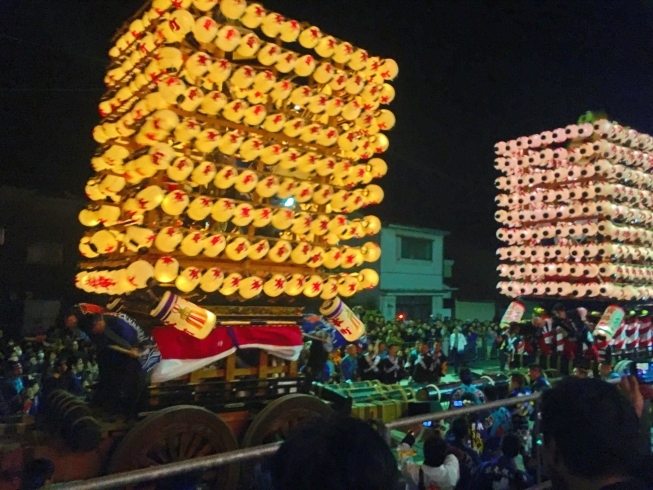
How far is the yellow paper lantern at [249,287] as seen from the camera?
527cm

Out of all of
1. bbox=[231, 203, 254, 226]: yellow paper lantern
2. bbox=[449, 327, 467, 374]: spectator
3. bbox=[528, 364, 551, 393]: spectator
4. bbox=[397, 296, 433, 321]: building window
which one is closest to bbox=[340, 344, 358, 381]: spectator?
bbox=[528, 364, 551, 393]: spectator

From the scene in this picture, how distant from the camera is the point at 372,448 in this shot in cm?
149

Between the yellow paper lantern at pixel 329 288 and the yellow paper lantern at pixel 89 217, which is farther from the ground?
the yellow paper lantern at pixel 89 217

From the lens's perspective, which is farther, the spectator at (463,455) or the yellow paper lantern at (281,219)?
the yellow paper lantern at (281,219)

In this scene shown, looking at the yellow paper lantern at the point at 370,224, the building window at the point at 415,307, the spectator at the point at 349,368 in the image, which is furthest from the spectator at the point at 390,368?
the building window at the point at 415,307

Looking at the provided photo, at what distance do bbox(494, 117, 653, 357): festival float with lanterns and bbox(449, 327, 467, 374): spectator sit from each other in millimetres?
5246

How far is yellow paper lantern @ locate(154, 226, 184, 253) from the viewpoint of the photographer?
482cm

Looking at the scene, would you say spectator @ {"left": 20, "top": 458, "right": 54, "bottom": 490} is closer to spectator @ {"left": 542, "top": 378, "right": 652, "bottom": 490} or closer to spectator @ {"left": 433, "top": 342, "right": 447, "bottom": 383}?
spectator @ {"left": 542, "top": 378, "right": 652, "bottom": 490}

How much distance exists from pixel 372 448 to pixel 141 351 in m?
3.69

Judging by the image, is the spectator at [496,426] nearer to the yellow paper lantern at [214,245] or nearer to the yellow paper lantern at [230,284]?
the yellow paper lantern at [230,284]

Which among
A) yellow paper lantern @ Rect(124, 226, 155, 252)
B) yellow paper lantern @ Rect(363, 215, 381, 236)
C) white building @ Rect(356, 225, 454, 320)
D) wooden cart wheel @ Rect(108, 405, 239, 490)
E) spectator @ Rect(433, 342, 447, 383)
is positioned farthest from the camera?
white building @ Rect(356, 225, 454, 320)

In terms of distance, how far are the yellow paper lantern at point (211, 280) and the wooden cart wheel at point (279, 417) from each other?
1.25 m

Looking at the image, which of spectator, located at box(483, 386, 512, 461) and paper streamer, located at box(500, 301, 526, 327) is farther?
paper streamer, located at box(500, 301, 526, 327)

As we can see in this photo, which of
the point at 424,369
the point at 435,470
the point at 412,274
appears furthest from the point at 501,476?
the point at 412,274
